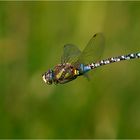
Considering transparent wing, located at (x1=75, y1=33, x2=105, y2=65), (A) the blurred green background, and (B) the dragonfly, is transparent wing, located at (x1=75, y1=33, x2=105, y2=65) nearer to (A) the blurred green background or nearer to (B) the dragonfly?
(B) the dragonfly

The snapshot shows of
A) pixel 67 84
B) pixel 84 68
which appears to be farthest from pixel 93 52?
pixel 67 84

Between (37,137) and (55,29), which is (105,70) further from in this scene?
(37,137)

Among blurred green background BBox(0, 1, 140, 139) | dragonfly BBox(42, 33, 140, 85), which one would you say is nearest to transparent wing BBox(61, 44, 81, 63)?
dragonfly BBox(42, 33, 140, 85)

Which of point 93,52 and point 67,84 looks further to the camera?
point 67,84

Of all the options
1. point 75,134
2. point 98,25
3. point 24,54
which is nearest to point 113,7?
point 98,25

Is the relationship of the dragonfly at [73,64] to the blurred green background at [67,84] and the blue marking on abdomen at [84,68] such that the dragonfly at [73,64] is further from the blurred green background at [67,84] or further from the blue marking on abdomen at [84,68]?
the blurred green background at [67,84]

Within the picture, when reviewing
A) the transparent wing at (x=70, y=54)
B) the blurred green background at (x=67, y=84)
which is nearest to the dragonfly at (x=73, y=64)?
the transparent wing at (x=70, y=54)

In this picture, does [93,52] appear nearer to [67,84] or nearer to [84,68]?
[84,68]
